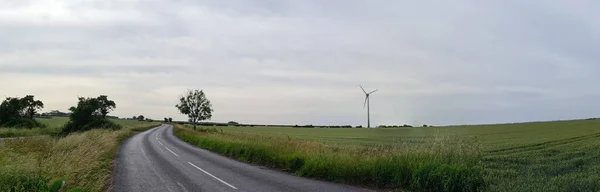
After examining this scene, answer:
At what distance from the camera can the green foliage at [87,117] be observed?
199 ft

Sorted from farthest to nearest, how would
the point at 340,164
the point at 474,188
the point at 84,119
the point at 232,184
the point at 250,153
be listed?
the point at 84,119
the point at 250,153
the point at 340,164
the point at 232,184
the point at 474,188

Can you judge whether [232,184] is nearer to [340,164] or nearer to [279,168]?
[340,164]

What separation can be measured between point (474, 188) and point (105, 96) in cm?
6864

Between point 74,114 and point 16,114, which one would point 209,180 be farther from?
point 16,114

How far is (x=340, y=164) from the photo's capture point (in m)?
14.9

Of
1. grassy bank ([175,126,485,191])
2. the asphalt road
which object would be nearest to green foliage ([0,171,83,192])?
the asphalt road

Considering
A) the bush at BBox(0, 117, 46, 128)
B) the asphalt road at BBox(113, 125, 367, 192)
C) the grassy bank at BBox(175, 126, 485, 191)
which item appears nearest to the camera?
the grassy bank at BBox(175, 126, 485, 191)

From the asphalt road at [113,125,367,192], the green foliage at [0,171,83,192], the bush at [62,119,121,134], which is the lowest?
the asphalt road at [113,125,367,192]

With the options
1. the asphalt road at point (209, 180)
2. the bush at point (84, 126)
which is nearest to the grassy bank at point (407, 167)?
the asphalt road at point (209, 180)

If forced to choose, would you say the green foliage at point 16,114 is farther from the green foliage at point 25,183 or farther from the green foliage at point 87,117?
the green foliage at point 25,183

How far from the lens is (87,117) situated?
6169 centimetres

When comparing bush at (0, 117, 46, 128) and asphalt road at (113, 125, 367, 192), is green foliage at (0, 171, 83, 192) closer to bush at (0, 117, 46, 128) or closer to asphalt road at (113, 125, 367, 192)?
asphalt road at (113, 125, 367, 192)

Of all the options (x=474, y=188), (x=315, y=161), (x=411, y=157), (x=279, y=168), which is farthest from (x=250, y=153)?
(x=474, y=188)

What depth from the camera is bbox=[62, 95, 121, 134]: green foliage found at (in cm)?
6078
